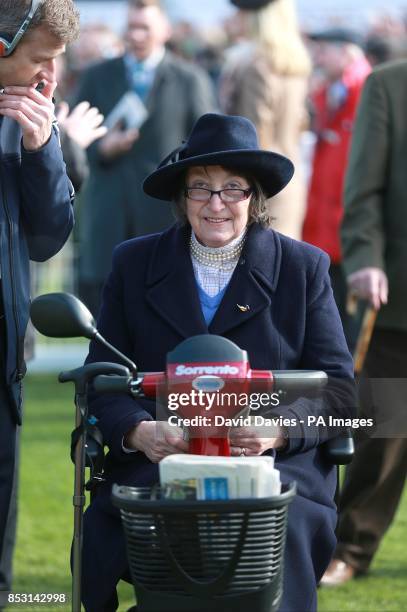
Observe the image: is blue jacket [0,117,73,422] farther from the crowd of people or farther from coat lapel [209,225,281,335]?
coat lapel [209,225,281,335]

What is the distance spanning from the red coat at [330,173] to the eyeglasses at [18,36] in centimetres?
474

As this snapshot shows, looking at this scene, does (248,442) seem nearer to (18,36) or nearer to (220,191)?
(220,191)

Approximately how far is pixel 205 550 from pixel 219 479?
0.55ft

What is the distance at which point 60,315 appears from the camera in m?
3.31

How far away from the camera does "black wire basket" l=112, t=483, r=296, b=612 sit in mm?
3100

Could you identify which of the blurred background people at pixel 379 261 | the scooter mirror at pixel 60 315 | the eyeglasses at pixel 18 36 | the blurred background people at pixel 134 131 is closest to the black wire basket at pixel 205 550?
the scooter mirror at pixel 60 315

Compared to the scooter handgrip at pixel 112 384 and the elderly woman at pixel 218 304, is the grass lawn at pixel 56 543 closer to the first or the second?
the elderly woman at pixel 218 304

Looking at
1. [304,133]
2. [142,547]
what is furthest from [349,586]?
[304,133]

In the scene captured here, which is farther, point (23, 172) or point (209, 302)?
point (209, 302)

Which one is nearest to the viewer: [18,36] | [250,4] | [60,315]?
[60,315]

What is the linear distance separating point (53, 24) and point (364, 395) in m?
1.64

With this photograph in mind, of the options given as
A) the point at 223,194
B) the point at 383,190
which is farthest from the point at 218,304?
the point at 383,190

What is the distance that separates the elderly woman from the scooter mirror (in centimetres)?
70

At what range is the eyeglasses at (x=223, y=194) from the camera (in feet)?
13.9
